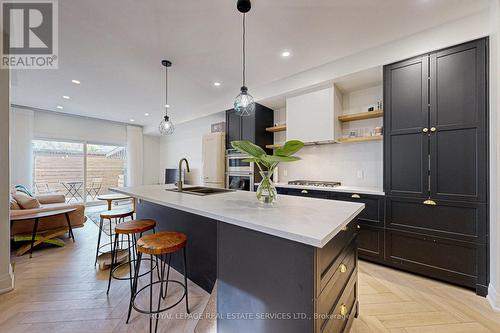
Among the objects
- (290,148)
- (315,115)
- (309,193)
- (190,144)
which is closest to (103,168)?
(190,144)

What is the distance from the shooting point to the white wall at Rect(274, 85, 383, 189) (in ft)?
9.68

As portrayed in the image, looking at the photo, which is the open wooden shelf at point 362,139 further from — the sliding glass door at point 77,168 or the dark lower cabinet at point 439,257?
the sliding glass door at point 77,168

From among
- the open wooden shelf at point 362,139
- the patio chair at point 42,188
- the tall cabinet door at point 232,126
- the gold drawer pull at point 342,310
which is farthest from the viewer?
the patio chair at point 42,188

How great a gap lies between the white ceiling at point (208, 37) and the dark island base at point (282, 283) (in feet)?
6.57

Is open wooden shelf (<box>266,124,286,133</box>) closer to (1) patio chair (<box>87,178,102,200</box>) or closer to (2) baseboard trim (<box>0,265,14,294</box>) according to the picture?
(2) baseboard trim (<box>0,265,14,294</box>)

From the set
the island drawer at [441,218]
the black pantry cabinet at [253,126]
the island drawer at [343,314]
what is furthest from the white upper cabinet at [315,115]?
the island drawer at [343,314]

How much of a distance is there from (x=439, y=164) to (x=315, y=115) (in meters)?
1.62

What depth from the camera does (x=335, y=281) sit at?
1.12m

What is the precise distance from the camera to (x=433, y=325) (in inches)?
62.0

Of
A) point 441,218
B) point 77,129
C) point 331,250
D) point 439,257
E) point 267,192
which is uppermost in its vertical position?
point 77,129

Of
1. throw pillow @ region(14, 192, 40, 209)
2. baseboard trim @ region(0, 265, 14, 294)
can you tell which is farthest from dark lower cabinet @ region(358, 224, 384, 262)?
throw pillow @ region(14, 192, 40, 209)

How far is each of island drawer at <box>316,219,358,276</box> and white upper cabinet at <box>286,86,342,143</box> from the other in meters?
1.96

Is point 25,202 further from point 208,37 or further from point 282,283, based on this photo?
point 282,283

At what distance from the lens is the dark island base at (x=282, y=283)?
918mm
